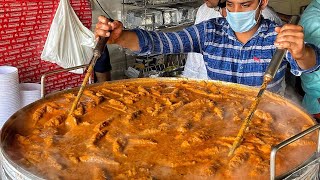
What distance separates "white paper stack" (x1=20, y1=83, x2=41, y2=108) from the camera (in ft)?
10.4

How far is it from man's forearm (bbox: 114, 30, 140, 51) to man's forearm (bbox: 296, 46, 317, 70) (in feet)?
3.11

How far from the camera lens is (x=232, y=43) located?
8.45ft

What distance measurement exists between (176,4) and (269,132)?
3.45m

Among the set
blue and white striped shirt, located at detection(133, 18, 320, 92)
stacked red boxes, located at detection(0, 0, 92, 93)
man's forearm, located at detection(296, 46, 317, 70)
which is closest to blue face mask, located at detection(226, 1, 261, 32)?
blue and white striped shirt, located at detection(133, 18, 320, 92)

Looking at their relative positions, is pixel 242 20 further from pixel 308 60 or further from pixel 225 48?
pixel 308 60

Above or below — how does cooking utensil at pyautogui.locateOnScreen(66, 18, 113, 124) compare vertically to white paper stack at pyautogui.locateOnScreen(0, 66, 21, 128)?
above

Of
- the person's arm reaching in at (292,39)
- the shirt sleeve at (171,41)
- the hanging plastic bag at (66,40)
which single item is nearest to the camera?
the person's arm reaching in at (292,39)

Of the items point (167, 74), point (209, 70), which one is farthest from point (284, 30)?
point (167, 74)

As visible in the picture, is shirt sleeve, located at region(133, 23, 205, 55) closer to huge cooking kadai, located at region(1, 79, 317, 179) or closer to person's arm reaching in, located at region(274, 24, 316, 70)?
huge cooking kadai, located at region(1, 79, 317, 179)

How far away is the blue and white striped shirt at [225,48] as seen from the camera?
8.15ft

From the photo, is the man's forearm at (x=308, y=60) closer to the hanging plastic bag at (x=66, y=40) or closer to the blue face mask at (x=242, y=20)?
the blue face mask at (x=242, y=20)

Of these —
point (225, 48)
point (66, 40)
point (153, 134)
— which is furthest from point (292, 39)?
point (66, 40)

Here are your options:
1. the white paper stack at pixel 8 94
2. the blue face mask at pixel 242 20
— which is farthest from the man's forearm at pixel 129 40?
the white paper stack at pixel 8 94

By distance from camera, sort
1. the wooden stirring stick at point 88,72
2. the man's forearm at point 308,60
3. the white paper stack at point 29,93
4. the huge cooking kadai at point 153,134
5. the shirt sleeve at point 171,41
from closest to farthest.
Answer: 1. the huge cooking kadai at point 153,134
2. the wooden stirring stick at point 88,72
3. the man's forearm at point 308,60
4. the shirt sleeve at point 171,41
5. the white paper stack at point 29,93
